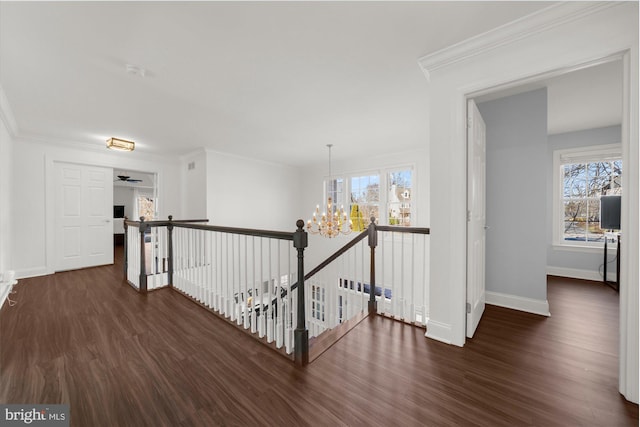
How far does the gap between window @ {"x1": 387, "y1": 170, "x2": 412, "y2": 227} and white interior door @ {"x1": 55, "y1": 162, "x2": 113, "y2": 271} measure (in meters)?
6.24

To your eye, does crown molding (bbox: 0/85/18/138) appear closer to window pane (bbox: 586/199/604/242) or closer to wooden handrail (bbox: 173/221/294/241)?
wooden handrail (bbox: 173/221/294/241)

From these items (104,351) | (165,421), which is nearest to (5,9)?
(104,351)

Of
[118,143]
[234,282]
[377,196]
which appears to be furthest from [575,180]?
[118,143]

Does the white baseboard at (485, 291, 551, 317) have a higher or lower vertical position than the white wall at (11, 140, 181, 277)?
lower

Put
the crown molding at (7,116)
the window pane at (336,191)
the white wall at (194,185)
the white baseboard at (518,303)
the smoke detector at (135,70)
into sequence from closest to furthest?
the smoke detector at (135,70)
the white baseboard at (518,303)
the crown molding at (7,116)
the white wall at (194,185)
the window pane at (336,191)

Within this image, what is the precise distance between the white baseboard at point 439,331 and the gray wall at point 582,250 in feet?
12.3

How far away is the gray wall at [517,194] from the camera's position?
2736mm

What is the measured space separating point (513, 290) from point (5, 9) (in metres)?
5.03

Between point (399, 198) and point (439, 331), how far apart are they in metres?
4.15

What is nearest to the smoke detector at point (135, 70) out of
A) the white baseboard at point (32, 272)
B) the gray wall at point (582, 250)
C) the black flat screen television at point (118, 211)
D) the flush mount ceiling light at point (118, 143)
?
the flush mount ceiling light at point (118, 143)

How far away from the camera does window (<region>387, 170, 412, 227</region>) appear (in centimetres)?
582

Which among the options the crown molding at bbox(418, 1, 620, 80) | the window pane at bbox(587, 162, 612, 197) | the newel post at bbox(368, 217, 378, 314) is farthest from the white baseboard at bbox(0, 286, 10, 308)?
the window pane at bbox(587, 162, 612, 197)

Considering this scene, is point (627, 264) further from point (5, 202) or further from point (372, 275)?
point (5, 202)

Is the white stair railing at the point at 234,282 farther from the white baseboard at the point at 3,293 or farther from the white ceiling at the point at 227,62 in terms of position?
the white baseboard at the point at 3,293
